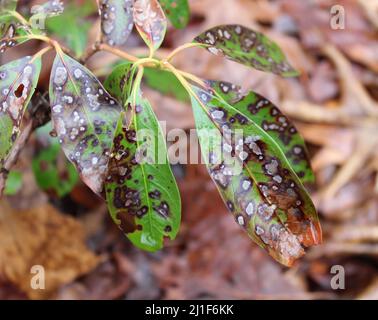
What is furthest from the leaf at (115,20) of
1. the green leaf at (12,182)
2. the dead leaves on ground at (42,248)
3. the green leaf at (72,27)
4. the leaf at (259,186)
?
the dead leaves on ground at (42,248)

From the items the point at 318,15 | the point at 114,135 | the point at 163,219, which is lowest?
the point at 318,15

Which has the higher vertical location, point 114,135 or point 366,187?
point 114,135

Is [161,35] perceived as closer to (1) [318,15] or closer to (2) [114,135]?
(2) [114,135]

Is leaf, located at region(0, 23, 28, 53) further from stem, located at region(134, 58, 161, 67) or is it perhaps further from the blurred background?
the blurred background

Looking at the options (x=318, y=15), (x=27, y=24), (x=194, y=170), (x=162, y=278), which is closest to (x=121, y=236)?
(x=162, y=278)

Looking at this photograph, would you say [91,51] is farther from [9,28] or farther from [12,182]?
[12,182]

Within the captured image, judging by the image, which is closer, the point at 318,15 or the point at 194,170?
the point at 194,170
